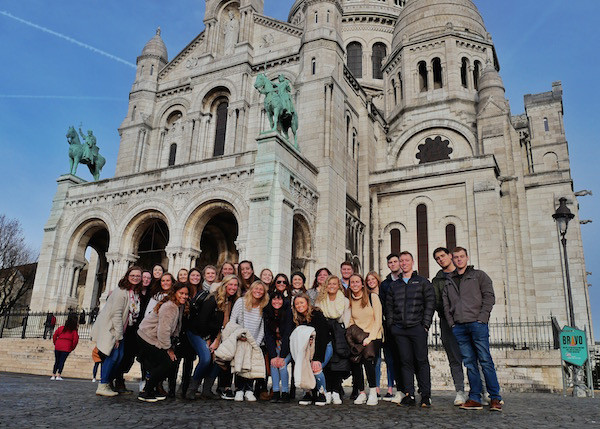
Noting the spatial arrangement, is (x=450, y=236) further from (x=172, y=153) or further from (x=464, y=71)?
(x=172, y=153)

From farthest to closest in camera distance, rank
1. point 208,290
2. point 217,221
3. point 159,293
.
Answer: point 217,221
point 208,290
point 159,293

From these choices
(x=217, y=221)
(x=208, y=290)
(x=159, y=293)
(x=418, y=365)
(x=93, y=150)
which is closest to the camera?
(x=418, y=365)

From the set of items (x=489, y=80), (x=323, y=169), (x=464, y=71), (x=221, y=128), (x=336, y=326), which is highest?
(x=464, y=71)

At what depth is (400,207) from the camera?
1060 inches

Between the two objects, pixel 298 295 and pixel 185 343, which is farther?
pixel 185 343

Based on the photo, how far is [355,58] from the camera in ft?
132

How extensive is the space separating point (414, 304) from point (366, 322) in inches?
33.4

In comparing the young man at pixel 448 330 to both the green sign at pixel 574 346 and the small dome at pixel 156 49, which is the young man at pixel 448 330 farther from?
the small dome at pixel 156 49

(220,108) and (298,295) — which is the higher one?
(220,108)

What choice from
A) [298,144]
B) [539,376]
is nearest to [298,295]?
[539,376]

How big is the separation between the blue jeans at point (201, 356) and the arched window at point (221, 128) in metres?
19.6

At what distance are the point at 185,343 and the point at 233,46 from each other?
2352 cm

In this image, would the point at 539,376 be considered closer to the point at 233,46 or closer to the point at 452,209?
the point at 452,209

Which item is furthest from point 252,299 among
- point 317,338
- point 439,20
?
point 439,20
